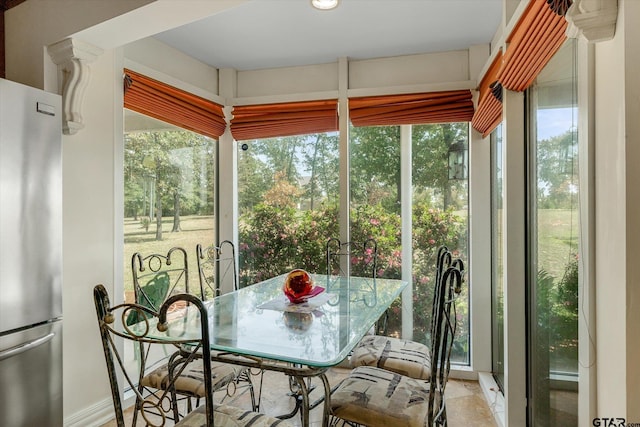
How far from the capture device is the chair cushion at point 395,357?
6.16 feet

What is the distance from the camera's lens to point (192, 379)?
5.58ft

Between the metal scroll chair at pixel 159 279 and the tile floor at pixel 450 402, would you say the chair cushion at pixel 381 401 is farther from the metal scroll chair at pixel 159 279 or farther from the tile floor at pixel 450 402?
the metal scroll chair at pixel 159 279

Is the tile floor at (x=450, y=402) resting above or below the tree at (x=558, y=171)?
below

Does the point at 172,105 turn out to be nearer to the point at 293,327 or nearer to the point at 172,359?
the point at 172,359

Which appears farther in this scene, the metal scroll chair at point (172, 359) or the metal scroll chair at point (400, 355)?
the metal scroll chair at point (400, 355)

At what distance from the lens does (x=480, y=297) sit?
9.16 ft

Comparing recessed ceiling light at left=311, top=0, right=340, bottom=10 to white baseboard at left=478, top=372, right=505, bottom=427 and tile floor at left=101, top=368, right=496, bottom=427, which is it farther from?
white baseboard at left=478, top=372, right=505, bottom=427

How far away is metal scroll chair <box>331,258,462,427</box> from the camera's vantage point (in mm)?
1350

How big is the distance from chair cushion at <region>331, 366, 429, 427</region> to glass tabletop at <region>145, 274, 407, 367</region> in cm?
27

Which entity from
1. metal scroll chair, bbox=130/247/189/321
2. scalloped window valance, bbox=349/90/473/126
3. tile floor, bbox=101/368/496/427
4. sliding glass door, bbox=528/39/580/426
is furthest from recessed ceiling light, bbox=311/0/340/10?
tile floor, bbox=101/368/496/427

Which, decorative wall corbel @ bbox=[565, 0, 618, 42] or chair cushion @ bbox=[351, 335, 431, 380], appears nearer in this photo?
decorative wall corbel @ bbox=[565, 0, 618, 42]

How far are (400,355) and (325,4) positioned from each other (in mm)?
2076

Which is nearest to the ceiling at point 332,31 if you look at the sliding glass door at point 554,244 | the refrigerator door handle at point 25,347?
the sliding glass door at point 554,244

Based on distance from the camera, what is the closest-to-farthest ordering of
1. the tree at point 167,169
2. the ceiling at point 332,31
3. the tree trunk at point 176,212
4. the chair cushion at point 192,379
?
the chair cushion at point 192,379
the ceiling at point 332,31
the tree at point 167,169
the tree trunk at point 176,212
